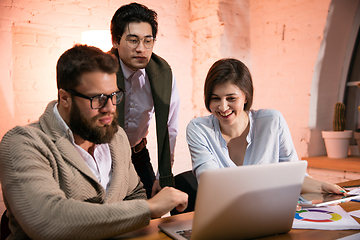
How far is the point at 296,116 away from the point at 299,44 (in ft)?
2.00

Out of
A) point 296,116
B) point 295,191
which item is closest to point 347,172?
point 296,116

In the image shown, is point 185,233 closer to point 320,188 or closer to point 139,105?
point 320,188

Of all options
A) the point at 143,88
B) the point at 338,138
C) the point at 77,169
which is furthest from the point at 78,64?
the point at 338,138

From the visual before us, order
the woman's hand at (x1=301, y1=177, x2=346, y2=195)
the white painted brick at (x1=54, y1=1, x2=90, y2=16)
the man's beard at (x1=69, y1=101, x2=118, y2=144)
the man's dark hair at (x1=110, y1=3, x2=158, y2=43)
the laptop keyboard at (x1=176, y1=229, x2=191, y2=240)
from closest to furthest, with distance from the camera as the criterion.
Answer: the laptop keyboard at (x1=176, y1=229, x2=191, y2=240) → the man's beard at (x1=69, y1=101, x2=118, y2=144) → the woman's hand at (x1=301, y1=177, x2=346, y2=195) → the man's dark hair at (x1=110, y1=3, x2=158, y2=43) → the white painted brick at (x1=54, y1=1, x2=90, y2=16)

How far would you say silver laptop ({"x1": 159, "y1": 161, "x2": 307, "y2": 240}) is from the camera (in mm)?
847

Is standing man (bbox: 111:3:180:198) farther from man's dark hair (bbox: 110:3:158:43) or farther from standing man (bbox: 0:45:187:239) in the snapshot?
standing man (bbox: 0:45:187:239)

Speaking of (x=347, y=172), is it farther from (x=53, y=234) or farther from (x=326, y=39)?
(x=53, y=234)

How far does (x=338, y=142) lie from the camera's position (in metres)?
2.70

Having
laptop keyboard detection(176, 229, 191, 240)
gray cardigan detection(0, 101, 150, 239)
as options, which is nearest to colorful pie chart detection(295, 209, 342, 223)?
laptop keyboard detection(176, 229, 191, 240)

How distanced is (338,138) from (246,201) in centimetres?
211

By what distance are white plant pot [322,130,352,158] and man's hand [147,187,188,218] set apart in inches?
79.5

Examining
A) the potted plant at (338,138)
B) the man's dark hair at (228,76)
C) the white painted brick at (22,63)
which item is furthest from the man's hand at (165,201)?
the potted plant at (338,138)

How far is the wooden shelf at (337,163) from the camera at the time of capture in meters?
2.45

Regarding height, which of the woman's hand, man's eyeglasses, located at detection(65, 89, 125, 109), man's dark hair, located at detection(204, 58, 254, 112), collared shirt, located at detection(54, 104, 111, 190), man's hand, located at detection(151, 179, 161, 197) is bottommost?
man's hand, located at detection(151, 179, 161, 197)
